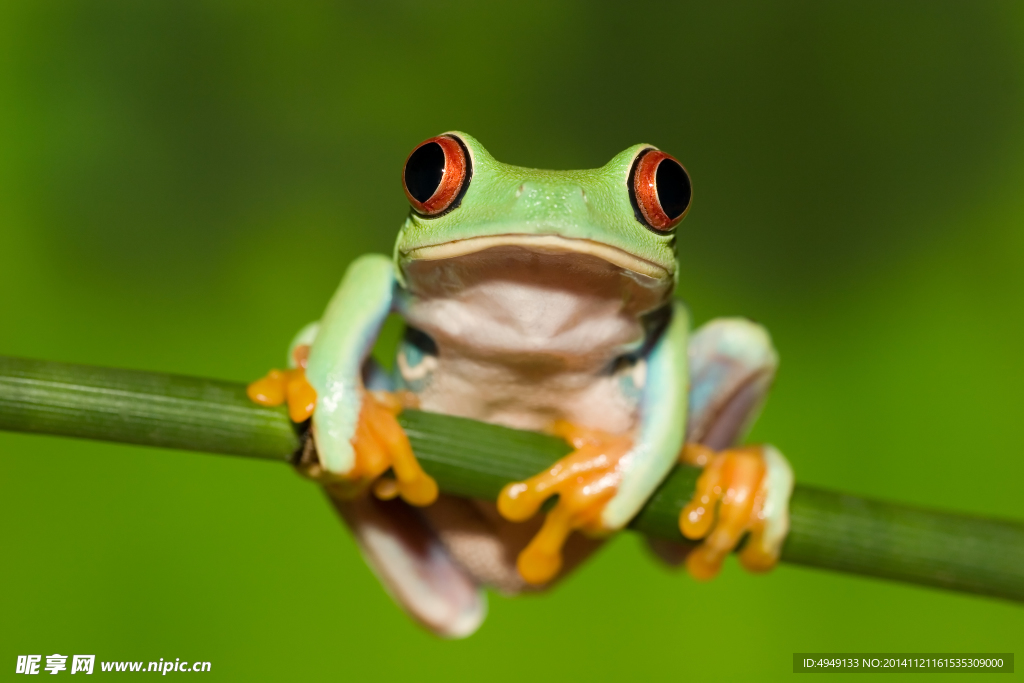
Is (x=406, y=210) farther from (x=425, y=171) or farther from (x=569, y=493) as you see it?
(x=569, y=493)

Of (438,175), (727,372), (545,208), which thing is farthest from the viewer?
(727,372)

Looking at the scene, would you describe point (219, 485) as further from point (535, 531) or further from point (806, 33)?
point (806, 33)

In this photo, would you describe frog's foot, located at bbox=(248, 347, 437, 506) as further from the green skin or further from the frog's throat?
the frog's throat

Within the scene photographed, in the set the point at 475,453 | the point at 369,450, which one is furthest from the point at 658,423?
the point at 369,450

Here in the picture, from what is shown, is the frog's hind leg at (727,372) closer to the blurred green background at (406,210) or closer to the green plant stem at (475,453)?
the green plant stem at (475,453)

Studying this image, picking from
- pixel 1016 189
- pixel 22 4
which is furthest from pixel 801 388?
pixel 22 4
